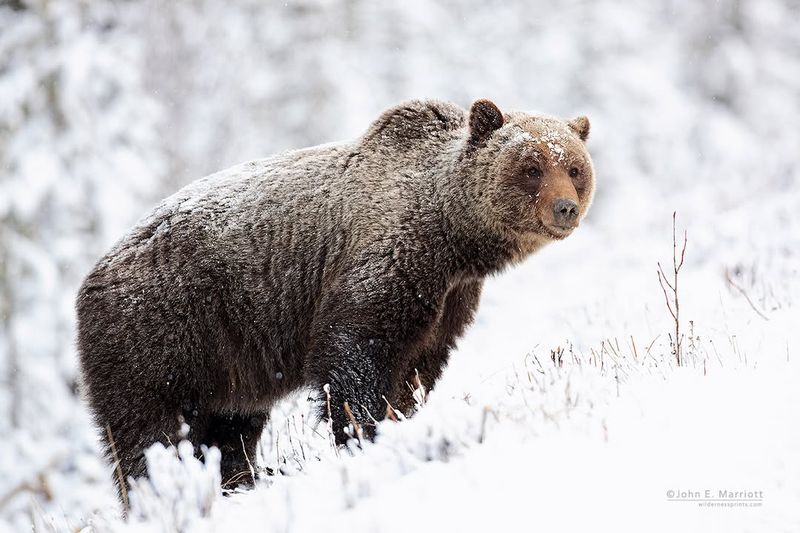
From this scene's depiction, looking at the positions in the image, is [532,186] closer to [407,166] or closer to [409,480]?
[407,166]

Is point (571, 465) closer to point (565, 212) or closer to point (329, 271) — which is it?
point (565, 212)

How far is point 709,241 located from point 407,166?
24.1 ft

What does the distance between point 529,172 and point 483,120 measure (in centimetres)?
45

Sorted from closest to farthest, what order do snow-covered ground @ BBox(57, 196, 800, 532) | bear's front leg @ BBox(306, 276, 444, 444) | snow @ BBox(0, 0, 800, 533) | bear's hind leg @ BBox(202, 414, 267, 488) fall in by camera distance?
snow-covered ground @ BBox(57, 196, 800, 532), snow @ BBox(0, 0, 800, 533), bear's front leg @ BBox(306, 276, 444, 444), bear's hind leg @ BBox(202, 414, 267, 488)

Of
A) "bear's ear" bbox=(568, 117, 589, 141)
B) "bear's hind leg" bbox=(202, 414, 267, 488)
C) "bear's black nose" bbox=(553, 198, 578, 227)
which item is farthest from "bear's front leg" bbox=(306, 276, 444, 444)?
"bear's ear" bbox=(568, 117, 589, 141)

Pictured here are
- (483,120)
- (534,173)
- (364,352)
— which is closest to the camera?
(364,352)

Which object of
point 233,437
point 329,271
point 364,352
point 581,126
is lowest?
point 233,437

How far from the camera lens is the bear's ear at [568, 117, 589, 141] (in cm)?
521

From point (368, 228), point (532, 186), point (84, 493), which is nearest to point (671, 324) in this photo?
point (532, 186)

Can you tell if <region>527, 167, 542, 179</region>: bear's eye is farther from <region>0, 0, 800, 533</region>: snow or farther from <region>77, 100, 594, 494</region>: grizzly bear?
<region>0, 0, 800, 533</region>: snow

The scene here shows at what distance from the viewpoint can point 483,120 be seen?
4.95 m

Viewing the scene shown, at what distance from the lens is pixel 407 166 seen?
5152 mm

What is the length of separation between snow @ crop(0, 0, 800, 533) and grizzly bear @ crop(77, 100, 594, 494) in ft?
1.46

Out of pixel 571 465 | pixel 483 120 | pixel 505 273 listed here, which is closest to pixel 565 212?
pixel 483 120
